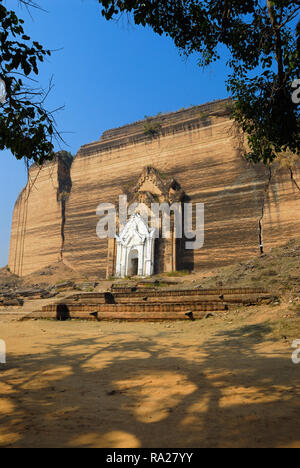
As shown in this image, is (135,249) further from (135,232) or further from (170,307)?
(170,307)

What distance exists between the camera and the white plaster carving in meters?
23.3

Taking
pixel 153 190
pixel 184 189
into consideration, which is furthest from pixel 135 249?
pixel 184 189

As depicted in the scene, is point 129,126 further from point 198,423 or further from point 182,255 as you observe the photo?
point 198,423

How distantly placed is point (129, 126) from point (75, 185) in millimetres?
8167

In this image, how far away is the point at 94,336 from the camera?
6223 mm

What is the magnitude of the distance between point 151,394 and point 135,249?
21723 millimetres

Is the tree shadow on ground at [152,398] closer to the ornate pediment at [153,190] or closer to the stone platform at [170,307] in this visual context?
the stone platform at [170,307]

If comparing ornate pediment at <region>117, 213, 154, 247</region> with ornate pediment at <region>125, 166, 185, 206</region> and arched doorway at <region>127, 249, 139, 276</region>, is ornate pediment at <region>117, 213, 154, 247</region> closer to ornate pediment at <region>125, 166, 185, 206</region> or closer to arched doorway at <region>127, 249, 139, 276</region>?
arched doorway at <region>127, 249, 139, 276</region>

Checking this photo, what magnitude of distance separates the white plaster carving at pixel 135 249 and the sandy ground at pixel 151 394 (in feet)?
58.3

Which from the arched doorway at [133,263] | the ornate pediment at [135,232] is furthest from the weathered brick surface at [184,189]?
the ornate pediment at [135,232]

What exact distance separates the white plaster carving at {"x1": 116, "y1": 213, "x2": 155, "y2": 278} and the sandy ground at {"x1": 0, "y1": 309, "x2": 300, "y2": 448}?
17775 millimetres

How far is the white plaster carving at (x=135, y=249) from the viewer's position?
2331cm

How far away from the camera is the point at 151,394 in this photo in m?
2.82
